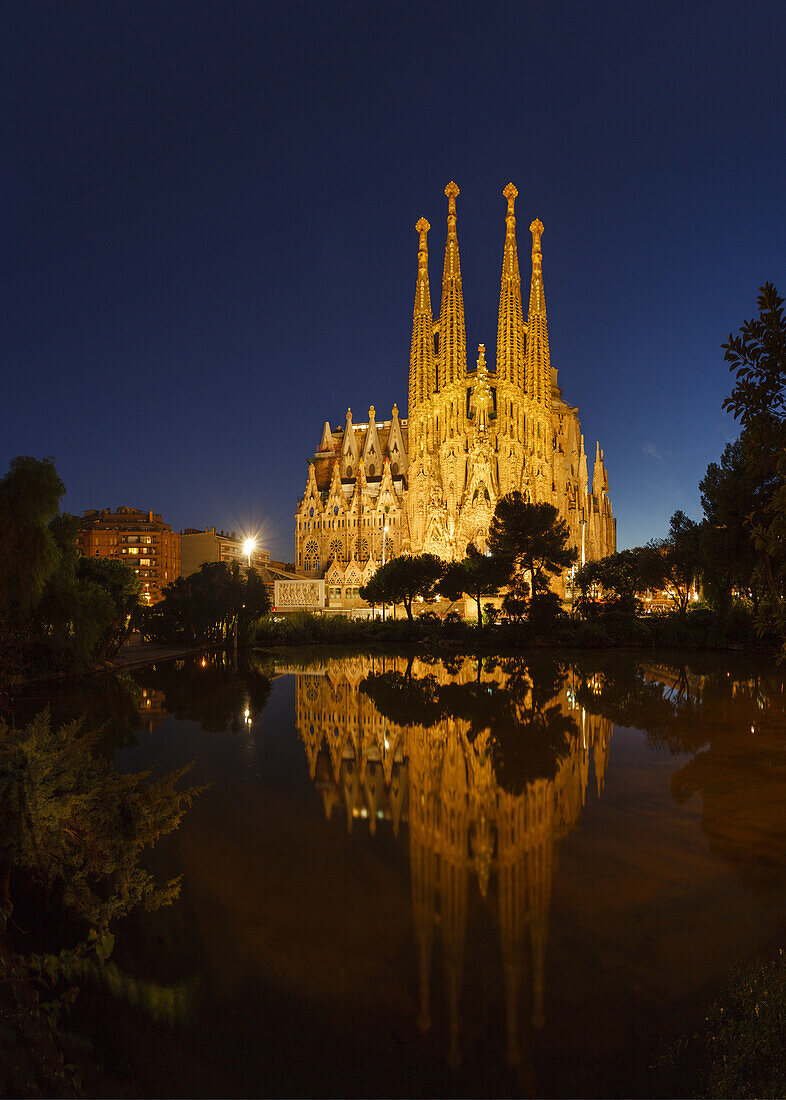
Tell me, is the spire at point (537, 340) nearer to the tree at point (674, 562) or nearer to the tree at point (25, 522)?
the tree at point (674, 562)

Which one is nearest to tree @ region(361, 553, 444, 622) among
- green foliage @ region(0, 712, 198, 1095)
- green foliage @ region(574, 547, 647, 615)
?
green foliage @ region(574, 547, 647, 615)

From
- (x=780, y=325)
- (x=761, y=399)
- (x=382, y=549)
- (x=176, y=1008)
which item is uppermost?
(x=382, y=549)

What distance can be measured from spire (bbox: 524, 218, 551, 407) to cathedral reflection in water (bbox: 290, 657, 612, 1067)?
4873 centimetres

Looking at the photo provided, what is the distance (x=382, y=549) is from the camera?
191ft

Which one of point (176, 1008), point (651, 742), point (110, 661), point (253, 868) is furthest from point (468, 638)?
point (176, 1008)

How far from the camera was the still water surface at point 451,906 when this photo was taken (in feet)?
10.6

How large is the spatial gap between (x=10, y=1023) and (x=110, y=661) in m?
21.0

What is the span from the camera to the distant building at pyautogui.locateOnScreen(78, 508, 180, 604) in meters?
97.1

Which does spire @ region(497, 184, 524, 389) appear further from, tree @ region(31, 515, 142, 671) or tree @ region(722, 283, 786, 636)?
tree @ region(722, 283, 786, 636)

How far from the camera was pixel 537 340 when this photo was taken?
196 feet

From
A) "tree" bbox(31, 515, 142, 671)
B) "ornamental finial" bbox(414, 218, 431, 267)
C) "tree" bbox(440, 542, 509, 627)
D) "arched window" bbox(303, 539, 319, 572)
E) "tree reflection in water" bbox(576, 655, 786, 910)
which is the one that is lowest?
"tree reflection in water" bbox(576, 655, 786, 910)

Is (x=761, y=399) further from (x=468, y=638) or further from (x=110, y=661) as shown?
(x=468, y=638)

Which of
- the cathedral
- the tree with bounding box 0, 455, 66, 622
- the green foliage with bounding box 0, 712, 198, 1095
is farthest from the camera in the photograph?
the cathedral

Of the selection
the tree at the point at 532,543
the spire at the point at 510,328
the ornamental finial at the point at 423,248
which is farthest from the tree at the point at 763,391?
the ornamental finial at the point at 423,248
